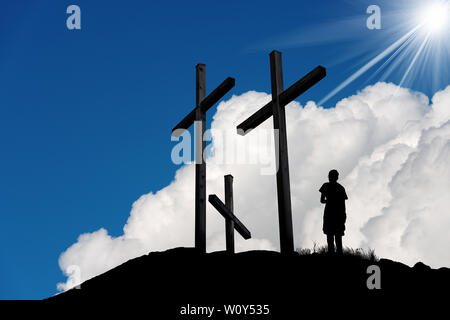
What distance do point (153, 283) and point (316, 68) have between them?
4.56 metres

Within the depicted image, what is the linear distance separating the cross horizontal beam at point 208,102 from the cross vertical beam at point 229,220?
155 centimetres

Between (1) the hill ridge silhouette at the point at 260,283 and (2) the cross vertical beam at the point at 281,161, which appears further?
(2) the cross vertical beam at the point at 281,161

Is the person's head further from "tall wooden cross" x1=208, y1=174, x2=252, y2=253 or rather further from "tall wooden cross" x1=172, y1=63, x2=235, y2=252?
"tall wooden cross" x1=172, y1=63, x2=235, y2=252

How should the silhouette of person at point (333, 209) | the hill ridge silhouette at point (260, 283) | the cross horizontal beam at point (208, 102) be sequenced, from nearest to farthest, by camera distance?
1. the hill ridge silhouette at point (260, 283)
2. the silhouette of person at point (333, 209)
3. the cross horizontal beam at point (208, 102)

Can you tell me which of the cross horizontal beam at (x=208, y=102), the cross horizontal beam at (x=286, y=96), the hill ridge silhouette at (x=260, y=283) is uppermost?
the cross horizontal beam at (x=208, y=102)

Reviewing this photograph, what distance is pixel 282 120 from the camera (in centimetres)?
907

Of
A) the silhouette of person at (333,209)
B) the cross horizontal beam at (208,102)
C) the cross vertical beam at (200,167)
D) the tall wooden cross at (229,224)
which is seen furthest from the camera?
the tall wooden cross at (229,224)

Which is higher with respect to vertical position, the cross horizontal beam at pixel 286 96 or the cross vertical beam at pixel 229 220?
the cross horizontal beam at pixel 286 96

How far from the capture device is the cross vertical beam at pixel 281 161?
27.7ft

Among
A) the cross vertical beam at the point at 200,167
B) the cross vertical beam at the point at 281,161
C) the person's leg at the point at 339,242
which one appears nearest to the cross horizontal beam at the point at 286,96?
the cross vertical beam at the point at 281,161

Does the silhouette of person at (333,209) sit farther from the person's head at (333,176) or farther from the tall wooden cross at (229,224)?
the tall wooden cross at (229,224)

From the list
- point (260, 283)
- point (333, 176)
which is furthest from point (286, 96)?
point (260, 283)
